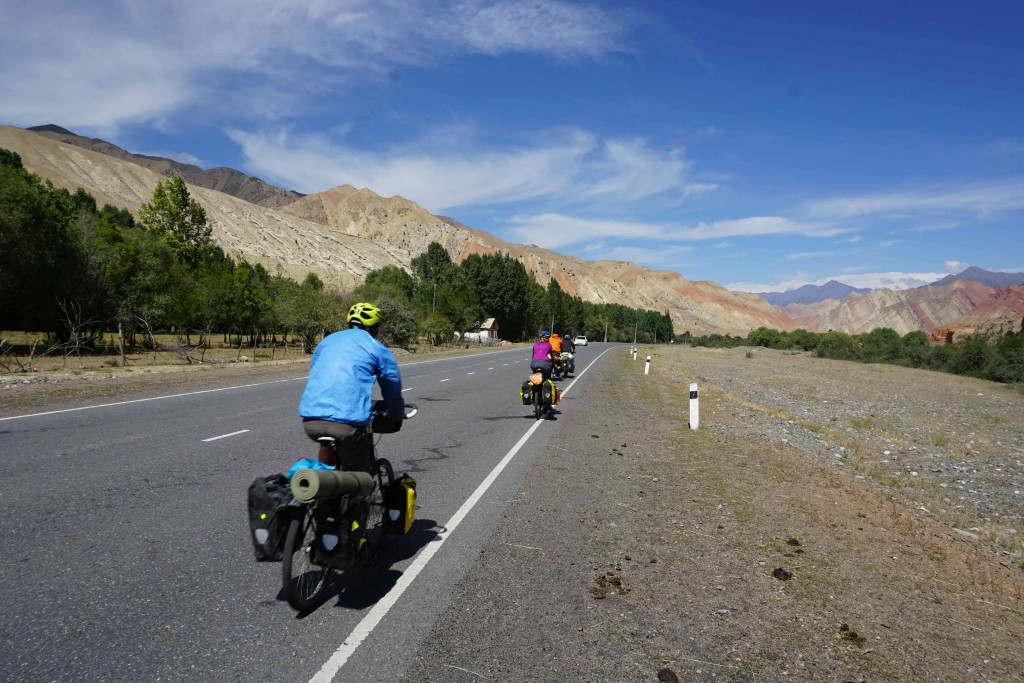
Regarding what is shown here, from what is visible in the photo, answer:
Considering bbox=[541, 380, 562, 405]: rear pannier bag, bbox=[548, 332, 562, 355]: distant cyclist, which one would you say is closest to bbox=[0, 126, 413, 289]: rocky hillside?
bbox=[548, 332, 562, 355]: distant cyclist

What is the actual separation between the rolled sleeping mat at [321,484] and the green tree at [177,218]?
76.4 m

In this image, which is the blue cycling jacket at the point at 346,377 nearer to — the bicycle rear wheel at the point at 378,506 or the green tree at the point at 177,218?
the bicycle rear wheel at the point at 378,506

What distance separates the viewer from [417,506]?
6.55 meters

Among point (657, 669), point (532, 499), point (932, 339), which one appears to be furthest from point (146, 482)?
point (932, 339)

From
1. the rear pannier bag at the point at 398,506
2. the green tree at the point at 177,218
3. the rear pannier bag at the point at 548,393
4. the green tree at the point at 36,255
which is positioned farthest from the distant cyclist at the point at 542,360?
the green tree at the point at 177,218

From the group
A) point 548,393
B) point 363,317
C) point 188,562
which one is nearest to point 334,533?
point 188,562

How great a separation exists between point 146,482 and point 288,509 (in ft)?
13.3

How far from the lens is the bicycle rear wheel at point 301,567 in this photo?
3.82 metres

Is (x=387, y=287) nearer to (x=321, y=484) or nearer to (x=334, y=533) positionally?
(x=334, y=533)

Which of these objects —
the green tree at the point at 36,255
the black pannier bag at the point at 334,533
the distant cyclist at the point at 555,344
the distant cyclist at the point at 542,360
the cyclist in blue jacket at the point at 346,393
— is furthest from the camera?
the green tree at the point at 36,255

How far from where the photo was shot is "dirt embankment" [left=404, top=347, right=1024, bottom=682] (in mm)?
3695

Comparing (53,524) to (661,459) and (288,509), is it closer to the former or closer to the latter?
(288,509)

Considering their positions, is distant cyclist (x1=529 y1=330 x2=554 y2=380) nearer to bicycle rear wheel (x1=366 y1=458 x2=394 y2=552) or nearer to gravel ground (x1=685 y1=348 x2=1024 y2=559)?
gravel ground (x1=685 y1=348 x2=1024 y2=559)

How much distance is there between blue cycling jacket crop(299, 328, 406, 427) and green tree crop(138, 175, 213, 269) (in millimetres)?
75880
